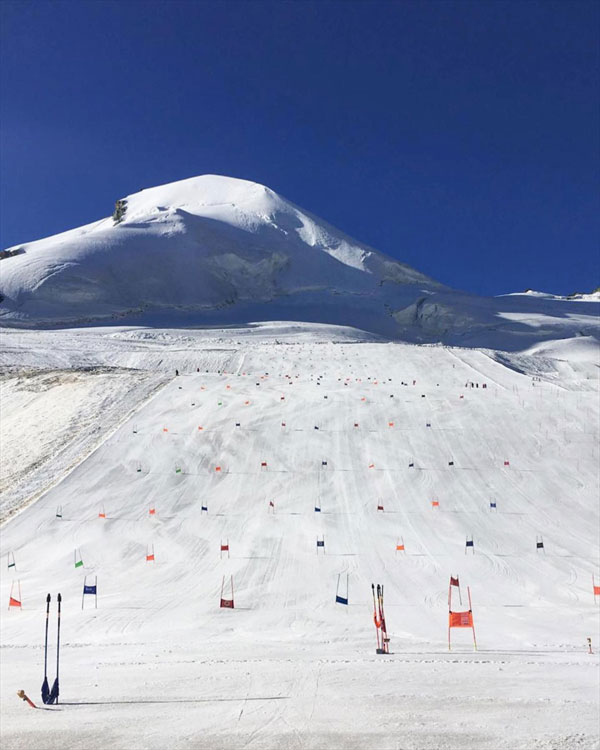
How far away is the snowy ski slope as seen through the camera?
990cm

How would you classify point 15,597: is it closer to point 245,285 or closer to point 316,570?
point 316,570

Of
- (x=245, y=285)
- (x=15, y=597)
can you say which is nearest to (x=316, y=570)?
(x=15, y=597)

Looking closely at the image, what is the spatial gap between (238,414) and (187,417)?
2527 millimetres

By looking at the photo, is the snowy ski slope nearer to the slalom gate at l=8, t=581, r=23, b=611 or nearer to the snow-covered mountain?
the slalom gate at l=8, t=581, r=23, b=611

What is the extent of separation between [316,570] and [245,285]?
296 feet

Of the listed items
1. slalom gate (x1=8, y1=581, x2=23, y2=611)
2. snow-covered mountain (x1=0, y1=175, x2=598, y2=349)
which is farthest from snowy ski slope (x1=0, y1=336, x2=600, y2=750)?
snow-covered mountain (x1=0, y1=175, x2=598, y2=349)

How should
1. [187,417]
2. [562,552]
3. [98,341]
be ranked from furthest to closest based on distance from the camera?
[98,341], [187,417], [562,552]

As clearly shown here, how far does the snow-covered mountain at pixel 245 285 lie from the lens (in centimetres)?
8794

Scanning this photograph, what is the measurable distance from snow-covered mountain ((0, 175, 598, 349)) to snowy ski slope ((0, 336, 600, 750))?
44818 millimetres

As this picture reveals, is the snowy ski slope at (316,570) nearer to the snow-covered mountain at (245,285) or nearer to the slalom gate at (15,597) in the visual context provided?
the slalom gate at (15,597)

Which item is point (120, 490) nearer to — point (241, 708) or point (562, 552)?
point (562, 552)

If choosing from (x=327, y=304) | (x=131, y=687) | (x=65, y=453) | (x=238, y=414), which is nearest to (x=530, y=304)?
(x=327, y=304)

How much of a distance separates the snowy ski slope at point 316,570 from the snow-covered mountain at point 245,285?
147 feet

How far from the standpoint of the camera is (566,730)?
30.3 feet
